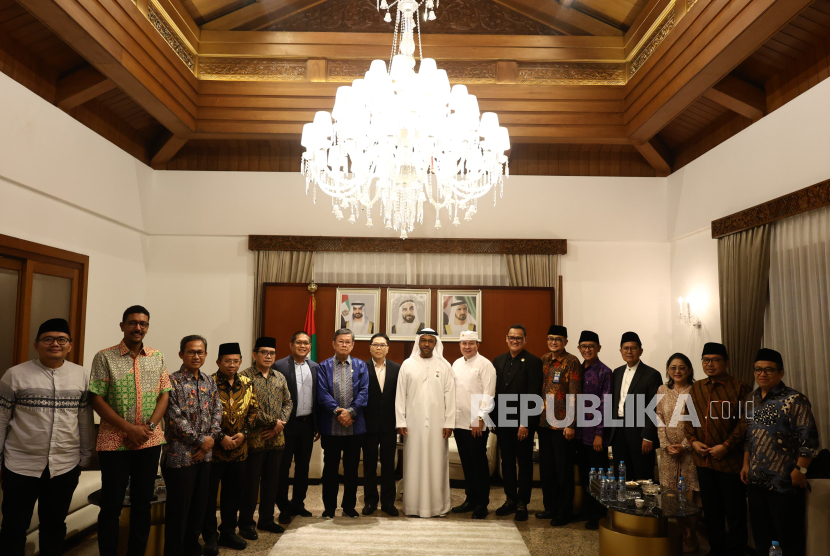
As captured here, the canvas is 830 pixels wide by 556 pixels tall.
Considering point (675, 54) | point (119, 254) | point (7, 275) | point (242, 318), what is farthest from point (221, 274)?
point (675, 54)

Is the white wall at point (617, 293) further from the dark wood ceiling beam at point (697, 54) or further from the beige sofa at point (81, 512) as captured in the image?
the beige sofa at point (81, 512)

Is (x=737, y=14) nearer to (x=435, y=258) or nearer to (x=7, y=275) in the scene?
(x=435, y=258)

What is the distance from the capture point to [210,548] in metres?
4.04

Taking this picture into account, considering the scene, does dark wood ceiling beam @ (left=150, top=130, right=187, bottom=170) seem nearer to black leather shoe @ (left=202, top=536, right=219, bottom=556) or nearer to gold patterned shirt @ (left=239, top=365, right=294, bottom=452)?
gold patterned shirt @ (left=239, top=365, right=294, bottom=452)

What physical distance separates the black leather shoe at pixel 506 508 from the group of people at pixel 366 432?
1cm

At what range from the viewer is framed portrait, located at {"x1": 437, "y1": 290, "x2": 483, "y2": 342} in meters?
7.47

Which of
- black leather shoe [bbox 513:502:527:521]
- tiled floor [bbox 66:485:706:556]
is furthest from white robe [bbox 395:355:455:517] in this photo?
black leather shoe [bbox 513:502:527:521]

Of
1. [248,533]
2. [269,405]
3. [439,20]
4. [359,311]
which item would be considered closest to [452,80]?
[439,20]

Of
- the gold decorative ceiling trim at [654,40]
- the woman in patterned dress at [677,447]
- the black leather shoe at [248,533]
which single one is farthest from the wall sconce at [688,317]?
the black leather shoe at [248,533]

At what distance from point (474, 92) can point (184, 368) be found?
4.66 meters

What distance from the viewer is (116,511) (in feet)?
11.7

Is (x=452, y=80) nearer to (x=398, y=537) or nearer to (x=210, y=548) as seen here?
(x=398, y=537)

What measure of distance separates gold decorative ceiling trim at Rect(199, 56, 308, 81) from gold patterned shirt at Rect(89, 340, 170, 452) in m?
4.39

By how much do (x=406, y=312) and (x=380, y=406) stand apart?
2420 mm
